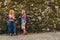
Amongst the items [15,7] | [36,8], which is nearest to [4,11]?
[15,7]

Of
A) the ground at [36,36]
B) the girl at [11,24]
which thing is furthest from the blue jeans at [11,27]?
the ground at [36,36]

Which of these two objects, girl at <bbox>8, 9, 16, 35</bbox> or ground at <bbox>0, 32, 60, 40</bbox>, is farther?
girl at <bbox>8, 9, 16, 35</bbox>

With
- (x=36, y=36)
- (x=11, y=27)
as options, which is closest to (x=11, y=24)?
(x=11, y=27)

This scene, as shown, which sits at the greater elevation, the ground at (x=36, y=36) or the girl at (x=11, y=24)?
the girl at (x=11, y=24)

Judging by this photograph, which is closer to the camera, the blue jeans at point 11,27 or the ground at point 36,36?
the ground at point 36,36

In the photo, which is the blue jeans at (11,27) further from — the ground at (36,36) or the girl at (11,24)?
the ground at (36,36)

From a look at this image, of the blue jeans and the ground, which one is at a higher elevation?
the blue jeans

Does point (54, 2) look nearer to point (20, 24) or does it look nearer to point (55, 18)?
point (55, 18)

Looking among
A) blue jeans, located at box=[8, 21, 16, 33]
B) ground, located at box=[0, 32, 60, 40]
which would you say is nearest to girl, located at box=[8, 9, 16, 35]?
blue jeans, located at box=[8, 21, 16, 33]

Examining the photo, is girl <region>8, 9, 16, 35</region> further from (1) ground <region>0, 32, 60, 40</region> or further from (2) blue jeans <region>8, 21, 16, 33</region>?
(1) ground <region>0, 32, 60, 40</region>

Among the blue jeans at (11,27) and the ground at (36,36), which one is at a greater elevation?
the blue jeans at (11,27)

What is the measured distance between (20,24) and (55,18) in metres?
1.86

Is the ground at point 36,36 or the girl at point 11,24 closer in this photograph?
the ground at point 36,36

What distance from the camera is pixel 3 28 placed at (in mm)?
15242
